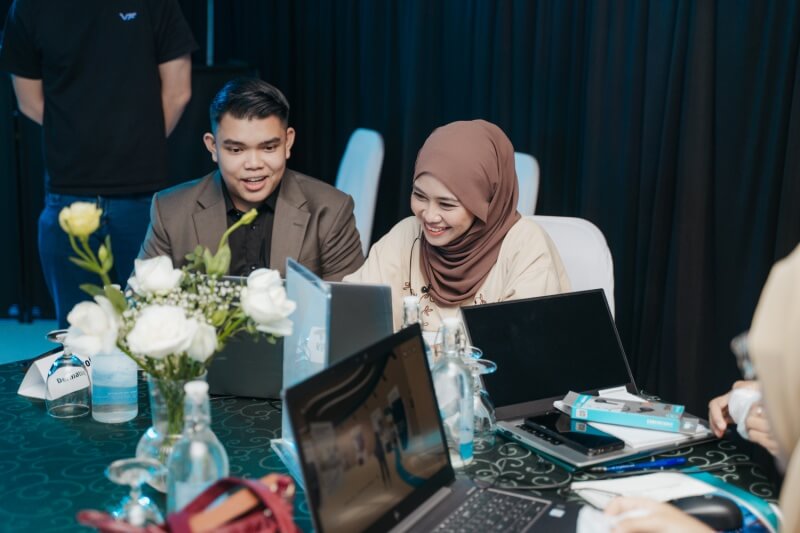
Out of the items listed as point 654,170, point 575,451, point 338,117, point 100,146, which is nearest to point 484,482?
point 575,451

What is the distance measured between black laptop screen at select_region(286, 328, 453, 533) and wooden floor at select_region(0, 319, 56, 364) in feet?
10.2

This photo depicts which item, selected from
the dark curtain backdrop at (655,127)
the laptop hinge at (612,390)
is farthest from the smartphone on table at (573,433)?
the dark curtain backdrop at (655,127)

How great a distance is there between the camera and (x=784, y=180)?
257 cm

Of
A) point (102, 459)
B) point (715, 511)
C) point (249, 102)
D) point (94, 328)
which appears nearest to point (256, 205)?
point (249, 102)

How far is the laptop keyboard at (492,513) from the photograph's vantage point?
1.30 metres

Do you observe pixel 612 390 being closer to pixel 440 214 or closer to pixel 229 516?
pixel 440 214

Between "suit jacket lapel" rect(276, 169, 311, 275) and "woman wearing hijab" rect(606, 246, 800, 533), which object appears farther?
"suit jacket lapel" rect(276, 169, 311, 275)

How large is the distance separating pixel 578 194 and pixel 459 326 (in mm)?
1782

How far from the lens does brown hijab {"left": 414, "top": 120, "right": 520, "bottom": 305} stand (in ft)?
7.38

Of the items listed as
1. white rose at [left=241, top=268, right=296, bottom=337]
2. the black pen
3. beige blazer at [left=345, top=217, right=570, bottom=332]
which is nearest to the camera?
white rose at [left=241, top=268, right=296, bottom=337]

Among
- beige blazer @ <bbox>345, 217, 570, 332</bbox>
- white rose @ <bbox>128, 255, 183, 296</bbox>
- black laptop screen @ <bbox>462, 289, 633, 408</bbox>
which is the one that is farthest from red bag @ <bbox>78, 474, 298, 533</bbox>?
beige blazer @ <bbox>345, 217, 570, 332</bbox>

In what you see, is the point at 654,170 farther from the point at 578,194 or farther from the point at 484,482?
the point at 484,482

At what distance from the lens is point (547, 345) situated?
1.78 metres

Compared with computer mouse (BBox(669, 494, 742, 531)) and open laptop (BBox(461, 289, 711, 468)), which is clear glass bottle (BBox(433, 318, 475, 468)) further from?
computer mouse (BBox(669, 494, 742, 531))
